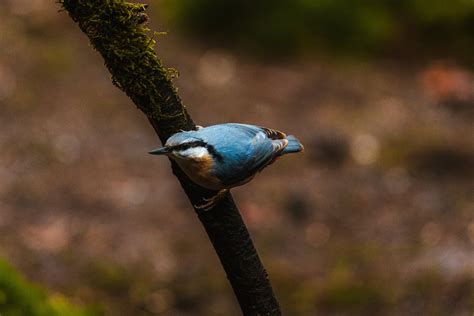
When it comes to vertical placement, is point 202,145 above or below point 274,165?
below

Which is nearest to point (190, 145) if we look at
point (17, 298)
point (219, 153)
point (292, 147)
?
point (219, 153)

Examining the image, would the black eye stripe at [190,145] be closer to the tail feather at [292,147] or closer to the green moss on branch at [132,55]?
the green moss on branch at [132,55]

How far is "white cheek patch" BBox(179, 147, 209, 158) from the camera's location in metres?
2.24

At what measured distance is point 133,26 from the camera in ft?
7.37

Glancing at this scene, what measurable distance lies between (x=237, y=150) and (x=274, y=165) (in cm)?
369

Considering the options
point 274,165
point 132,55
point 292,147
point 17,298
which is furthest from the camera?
point 274,165

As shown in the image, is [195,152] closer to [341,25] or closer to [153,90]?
[153,90]

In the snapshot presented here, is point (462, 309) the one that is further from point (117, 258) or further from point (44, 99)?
point (44, 99)

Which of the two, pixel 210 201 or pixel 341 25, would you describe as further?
pixel 341 25

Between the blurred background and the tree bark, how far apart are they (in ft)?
2.45

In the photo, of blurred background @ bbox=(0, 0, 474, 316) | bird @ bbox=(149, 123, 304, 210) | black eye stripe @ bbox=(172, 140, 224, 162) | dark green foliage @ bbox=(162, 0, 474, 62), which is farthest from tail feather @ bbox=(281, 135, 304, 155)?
dark green foliage @ bbox=(162, 0, 474, 62)

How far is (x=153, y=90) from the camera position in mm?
2240

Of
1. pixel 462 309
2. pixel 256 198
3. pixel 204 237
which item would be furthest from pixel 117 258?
pixel 462 309

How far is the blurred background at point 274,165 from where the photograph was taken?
477cm
